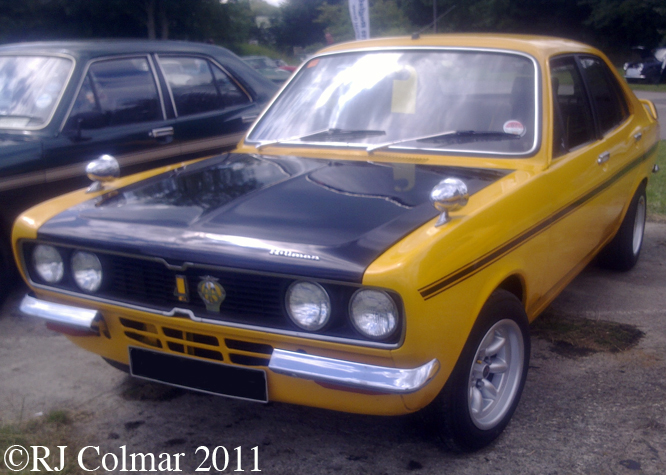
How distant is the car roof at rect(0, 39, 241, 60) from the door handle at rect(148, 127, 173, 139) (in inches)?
24.4

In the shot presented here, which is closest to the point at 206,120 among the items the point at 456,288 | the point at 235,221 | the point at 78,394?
the point at 78,394

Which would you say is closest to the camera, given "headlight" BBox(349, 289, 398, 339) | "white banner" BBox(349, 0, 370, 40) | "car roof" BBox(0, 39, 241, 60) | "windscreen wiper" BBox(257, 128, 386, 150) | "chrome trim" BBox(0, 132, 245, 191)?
"headlight" BBox(349, 289, 398, 339)

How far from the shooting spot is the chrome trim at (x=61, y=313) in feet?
8.46

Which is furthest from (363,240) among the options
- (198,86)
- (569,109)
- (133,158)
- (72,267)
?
(198,86)

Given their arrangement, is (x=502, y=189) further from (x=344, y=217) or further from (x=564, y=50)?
(x=564, y=50)

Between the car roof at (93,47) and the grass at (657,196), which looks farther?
the grass at (657,196)

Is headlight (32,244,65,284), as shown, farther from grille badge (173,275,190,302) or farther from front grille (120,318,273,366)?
grille badge (173,275,190,302)

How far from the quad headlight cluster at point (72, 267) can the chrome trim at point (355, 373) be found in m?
0.85

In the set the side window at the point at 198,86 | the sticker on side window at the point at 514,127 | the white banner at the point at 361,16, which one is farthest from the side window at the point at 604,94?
the white banner at the point at 361,16

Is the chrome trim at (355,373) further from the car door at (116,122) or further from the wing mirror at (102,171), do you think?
the car door at (116,122)

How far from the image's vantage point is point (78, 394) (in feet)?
10.6

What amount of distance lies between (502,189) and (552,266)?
0.66m

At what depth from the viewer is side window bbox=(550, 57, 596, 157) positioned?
10.6 ft

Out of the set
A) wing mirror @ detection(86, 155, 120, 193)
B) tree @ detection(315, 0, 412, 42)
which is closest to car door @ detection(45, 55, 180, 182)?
wing mirror @ detection(86, 155, 120, 193)
